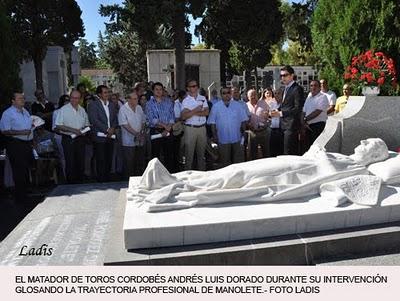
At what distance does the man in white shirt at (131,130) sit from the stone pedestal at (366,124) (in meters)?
3.05

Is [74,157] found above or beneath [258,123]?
beneath

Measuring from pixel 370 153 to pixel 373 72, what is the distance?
5.80 feet

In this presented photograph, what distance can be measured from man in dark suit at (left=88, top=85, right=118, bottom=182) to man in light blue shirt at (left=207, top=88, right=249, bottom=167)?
5.55 ft

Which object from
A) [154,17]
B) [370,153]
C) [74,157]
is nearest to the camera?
[370,153]

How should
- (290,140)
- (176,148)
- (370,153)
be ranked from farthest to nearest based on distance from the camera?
(176,148), (290,140), (370,153)

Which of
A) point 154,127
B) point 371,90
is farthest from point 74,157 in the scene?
point 371,90

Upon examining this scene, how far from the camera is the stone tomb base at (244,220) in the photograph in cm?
369

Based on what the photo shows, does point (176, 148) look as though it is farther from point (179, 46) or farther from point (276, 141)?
point (179, 46)

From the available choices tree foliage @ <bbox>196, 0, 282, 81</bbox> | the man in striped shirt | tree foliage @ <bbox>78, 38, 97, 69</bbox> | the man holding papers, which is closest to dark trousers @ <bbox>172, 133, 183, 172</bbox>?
the man in striped shirt

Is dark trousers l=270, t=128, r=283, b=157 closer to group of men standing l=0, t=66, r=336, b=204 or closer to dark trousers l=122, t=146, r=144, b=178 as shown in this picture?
group of men standing l=0, t=66, r=336, b=204

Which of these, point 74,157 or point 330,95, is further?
point 330,95

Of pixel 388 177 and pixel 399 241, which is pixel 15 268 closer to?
pixel 399 241

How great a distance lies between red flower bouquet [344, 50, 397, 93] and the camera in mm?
6145

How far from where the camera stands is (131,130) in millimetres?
7434
